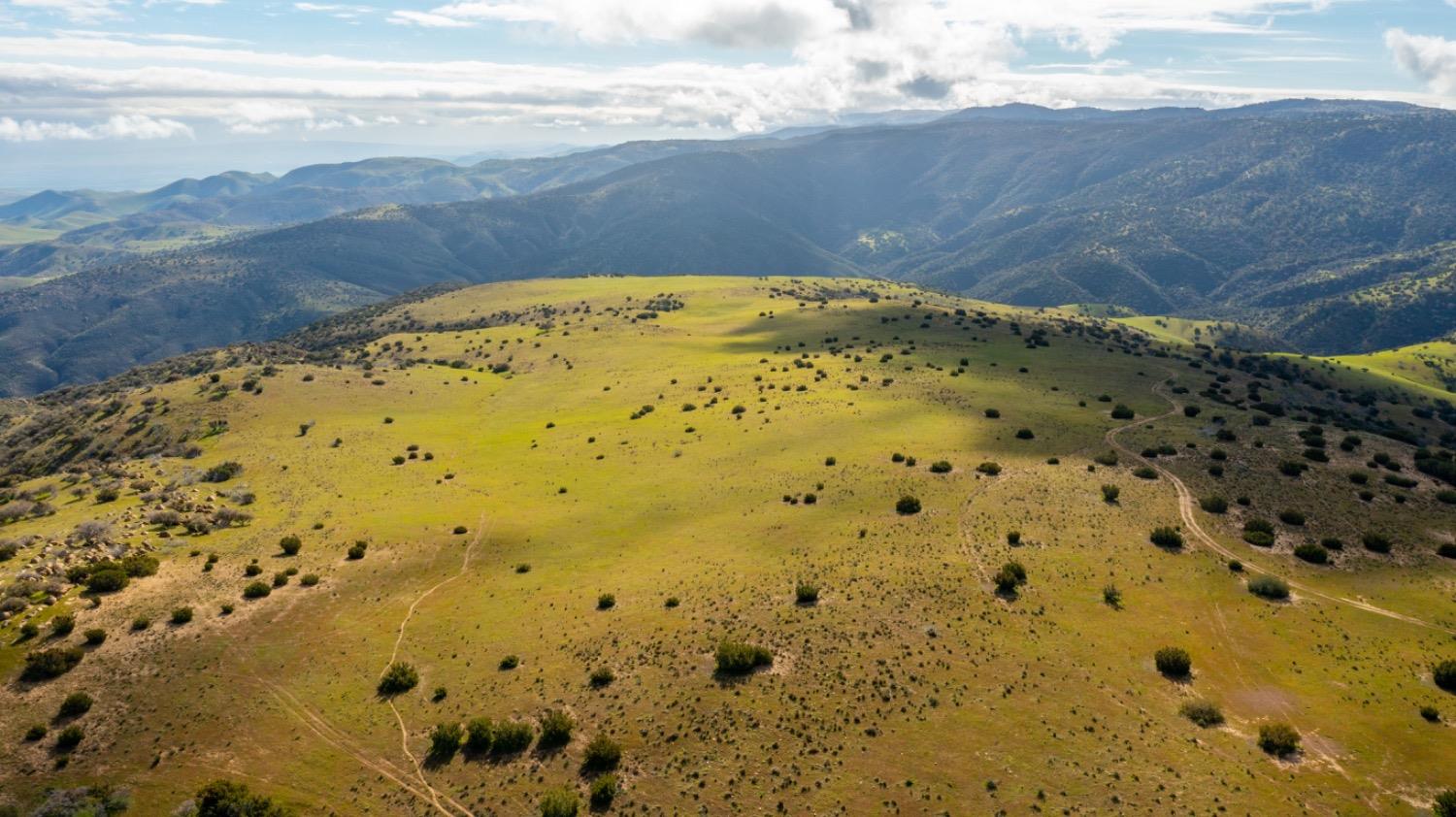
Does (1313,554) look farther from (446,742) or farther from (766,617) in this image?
(446,742)

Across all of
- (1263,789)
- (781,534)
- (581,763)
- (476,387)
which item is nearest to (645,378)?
(476,387)

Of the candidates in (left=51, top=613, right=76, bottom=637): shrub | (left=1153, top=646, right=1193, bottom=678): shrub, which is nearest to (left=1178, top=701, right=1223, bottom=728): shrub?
(left=1153, top=646, right=1193, bottom=678): shrub

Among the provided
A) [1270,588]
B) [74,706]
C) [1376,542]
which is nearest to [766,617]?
[1270,588]

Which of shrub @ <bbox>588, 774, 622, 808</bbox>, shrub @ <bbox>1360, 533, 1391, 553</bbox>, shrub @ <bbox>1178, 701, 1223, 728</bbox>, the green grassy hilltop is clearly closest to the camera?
shrub @ <bbox>588, 774, 622, 808</bbox>

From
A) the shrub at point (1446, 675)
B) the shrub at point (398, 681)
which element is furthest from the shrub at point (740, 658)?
the shrub at point (1446, 675)

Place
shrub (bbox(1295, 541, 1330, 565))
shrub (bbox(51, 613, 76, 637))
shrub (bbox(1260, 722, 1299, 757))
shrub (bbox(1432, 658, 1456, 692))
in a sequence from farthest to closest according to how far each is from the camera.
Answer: shrub (bbox(1295, 541, 1330, 565))
shrub (bbox(51, 613, 76, 637))
shrub (bbox(1432, 658, 1456, 692))
shrub (bbox(1260, 722, 1299, 757))

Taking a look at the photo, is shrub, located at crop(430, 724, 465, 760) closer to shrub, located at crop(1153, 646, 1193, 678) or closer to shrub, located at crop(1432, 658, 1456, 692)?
shrub, located at crop(1153, 646, 1193, 678)
